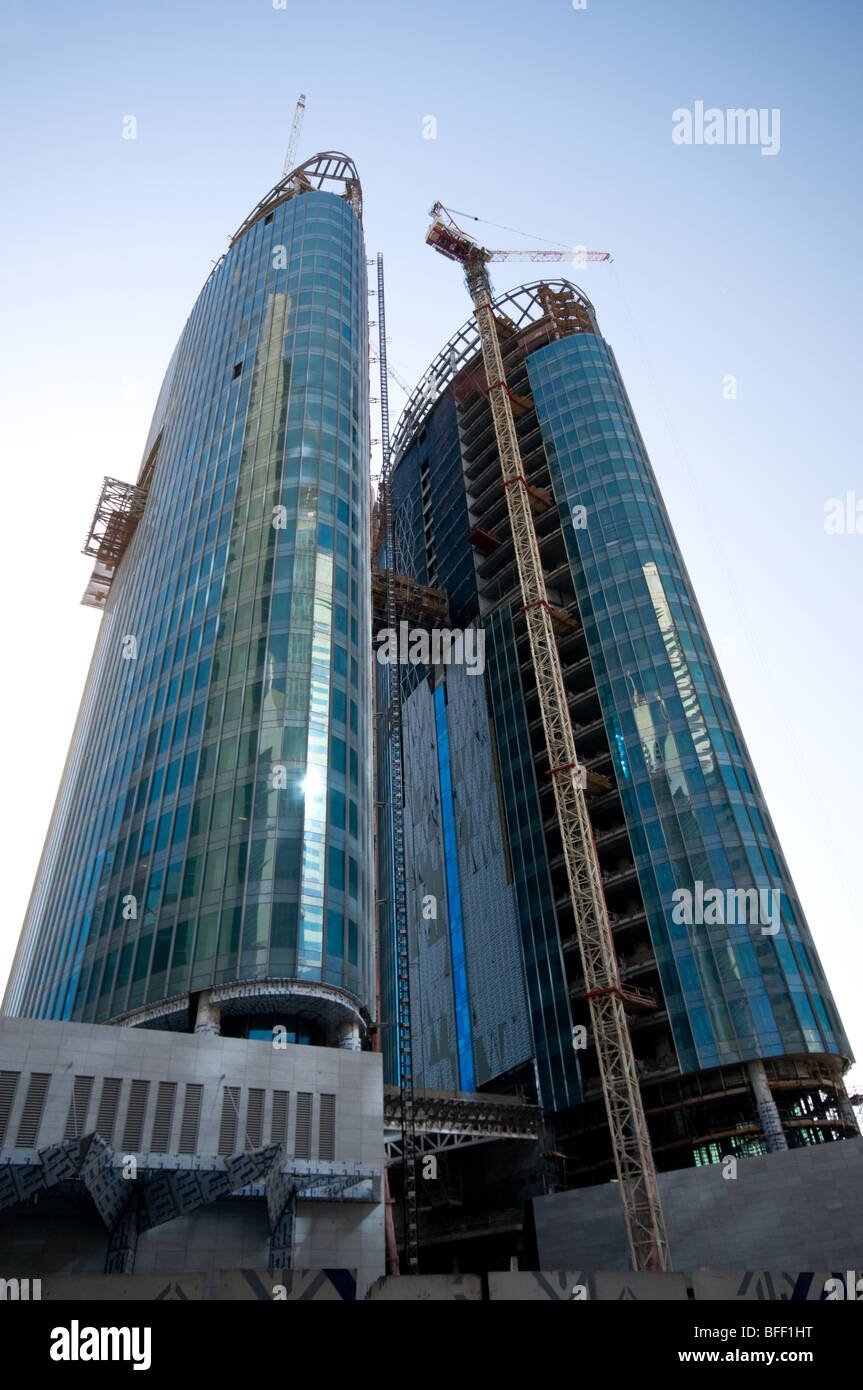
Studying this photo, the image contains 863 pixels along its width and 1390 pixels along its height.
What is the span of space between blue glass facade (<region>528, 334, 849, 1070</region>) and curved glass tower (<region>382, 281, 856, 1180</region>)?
0.20m

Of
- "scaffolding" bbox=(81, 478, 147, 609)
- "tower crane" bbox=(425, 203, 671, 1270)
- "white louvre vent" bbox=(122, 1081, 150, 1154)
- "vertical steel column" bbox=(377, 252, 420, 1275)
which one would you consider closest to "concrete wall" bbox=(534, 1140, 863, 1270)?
"tower crane" bbox=(425, 203, 671, 1270)

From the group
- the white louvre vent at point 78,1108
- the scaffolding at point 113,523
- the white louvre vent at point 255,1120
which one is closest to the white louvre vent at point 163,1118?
the white louvre vent at point 78,1108

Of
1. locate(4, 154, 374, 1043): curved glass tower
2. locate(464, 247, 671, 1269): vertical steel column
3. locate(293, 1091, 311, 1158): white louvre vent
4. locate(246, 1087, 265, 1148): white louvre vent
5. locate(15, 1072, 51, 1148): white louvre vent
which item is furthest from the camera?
locate(464, 247, 671, 1269): vertical steel column

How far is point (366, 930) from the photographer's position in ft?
184

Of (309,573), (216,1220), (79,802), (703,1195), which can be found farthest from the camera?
(79,802)

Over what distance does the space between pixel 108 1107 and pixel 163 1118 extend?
Result: 257 cm

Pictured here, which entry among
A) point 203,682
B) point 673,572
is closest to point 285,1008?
point 203,682

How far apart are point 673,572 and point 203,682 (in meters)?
49.4

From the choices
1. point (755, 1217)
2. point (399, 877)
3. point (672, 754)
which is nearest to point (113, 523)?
point (399, 877)

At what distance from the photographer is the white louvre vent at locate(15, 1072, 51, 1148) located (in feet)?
122

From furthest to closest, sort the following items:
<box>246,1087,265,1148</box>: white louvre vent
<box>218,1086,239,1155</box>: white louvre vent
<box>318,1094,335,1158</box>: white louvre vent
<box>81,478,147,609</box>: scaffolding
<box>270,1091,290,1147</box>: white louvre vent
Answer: <box>81,478,147,609</box>: scaffolding → <box>318,1094,335,1158</box>: white louvre vent → <box>270,1091,290,1147</box>: white louvre vent → <box>246,1087,265,1148</box>: white louvre vent → <box>218,1086,239,1155</box>: white louvre vent

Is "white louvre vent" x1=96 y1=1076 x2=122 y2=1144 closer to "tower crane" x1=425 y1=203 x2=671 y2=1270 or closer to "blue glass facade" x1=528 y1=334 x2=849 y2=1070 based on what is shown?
"tower crane" x1=425 y1=203 x2=671 y2=1270

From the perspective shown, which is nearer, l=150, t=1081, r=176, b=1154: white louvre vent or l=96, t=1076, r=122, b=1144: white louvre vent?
l=96, t=1076, r=122, b=1144: white louvre vent
